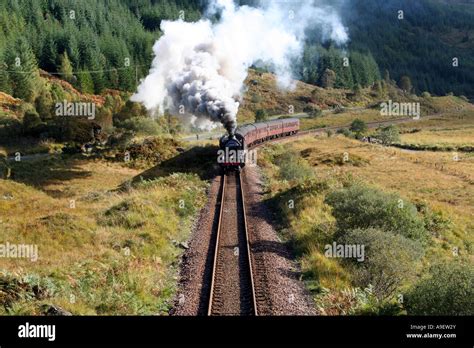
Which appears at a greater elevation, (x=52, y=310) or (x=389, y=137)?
(x=389, y=137)

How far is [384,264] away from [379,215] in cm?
618

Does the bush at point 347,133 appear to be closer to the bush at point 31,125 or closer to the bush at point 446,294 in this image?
the bush at point 31,125

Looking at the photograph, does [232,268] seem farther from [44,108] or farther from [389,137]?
[389,137]

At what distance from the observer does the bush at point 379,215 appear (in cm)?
2161

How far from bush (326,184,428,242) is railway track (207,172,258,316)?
5.11 m

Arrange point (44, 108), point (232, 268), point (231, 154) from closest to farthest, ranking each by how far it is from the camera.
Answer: point (232, 268) → point (231, 154) → point (44, 108)

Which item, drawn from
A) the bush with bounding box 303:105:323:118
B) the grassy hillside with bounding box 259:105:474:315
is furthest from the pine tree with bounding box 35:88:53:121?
the bush with bounding box 303:105:323:118

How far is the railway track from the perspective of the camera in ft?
47.4

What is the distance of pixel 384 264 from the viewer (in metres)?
16.1

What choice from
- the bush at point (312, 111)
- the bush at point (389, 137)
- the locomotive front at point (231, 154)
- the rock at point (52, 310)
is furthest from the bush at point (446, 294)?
the bush at point (312, 111)

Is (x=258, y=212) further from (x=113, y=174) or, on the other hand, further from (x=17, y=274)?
(x=113, y=174)

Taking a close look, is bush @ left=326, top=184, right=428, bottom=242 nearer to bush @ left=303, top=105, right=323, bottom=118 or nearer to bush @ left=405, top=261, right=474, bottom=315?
bush @ left=405, top=261, right=474, bottom=315

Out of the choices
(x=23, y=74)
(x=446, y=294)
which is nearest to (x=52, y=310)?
(x=446, y=294)

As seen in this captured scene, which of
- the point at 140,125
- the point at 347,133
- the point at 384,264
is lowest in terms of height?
the point at 384,264
